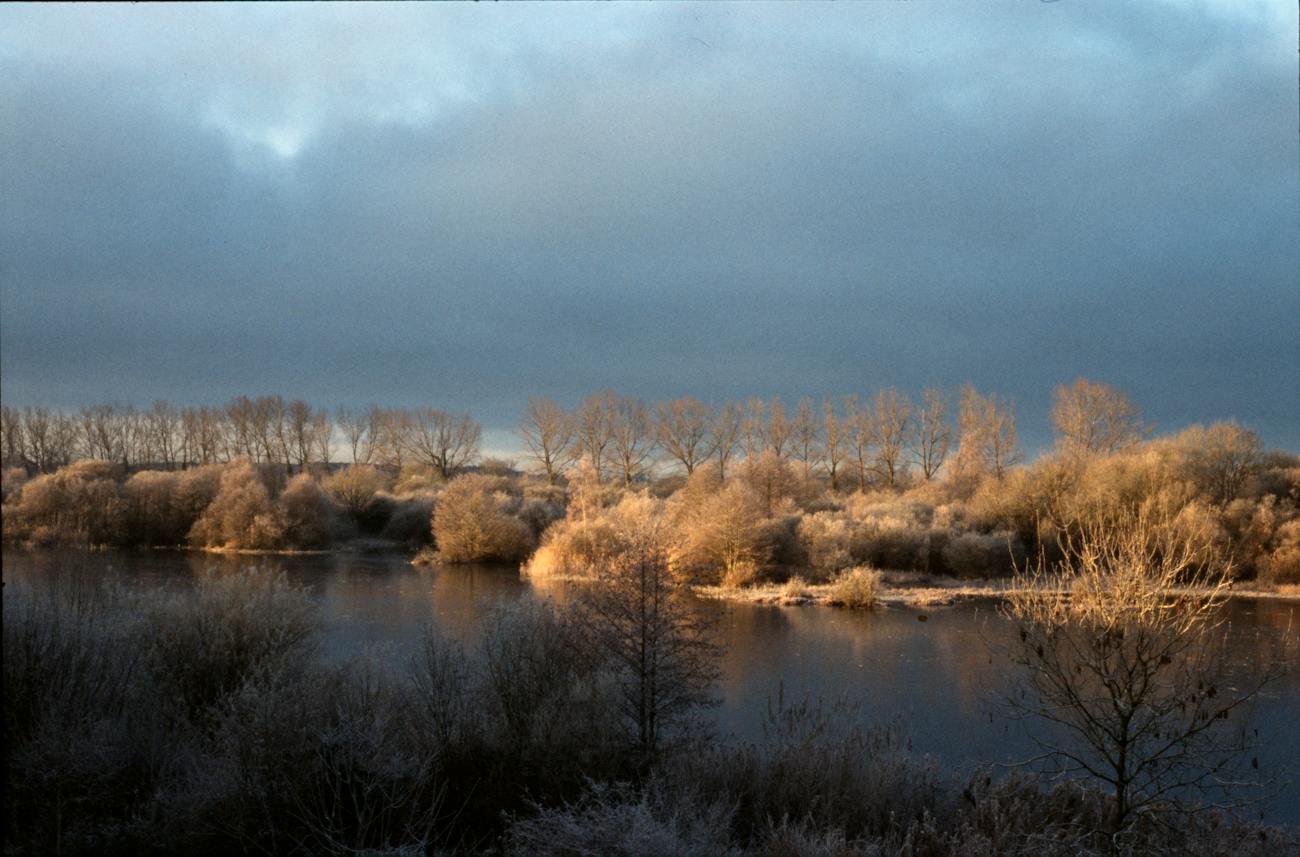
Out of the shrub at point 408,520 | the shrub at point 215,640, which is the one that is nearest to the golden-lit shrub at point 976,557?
the shrub at point 408,520

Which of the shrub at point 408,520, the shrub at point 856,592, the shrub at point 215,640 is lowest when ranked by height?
the shrub at point 856,592

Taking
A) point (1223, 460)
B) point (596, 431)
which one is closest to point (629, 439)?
point (596, 431)

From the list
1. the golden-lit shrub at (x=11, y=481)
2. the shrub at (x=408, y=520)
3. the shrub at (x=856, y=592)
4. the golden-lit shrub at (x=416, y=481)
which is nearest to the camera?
the golden-lit shrub at (x=11, y=481)

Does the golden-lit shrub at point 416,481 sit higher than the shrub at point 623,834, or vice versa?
the golden-lit shrub at point 416,481

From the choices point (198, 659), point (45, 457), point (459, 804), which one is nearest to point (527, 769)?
point (459, 804)

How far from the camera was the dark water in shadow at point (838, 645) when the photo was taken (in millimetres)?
11594

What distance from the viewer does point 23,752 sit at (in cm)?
684

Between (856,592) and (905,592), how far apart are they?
3.06 m

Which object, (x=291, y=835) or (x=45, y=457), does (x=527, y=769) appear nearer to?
(x=291, y=835)

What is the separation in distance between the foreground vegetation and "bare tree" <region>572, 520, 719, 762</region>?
0.05 m

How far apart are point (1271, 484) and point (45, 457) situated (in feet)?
121

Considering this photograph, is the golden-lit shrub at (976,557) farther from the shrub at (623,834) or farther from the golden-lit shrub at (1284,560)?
the shrub at (623,834)

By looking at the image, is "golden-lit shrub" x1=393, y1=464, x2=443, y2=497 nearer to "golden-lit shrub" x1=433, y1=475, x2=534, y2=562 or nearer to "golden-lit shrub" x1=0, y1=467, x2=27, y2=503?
"golden-lit shrub" x1=433, y1=475, x2=534, y2=562

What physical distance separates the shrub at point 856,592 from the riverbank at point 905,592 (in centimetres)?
22
